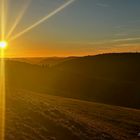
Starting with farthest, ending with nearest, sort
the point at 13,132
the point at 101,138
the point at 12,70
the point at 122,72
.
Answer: the point at 122,72 → the point at 12,70 → the point at 101,138 → the point at 13,132

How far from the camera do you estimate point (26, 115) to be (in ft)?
71.2

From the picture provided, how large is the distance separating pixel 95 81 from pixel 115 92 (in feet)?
35.9

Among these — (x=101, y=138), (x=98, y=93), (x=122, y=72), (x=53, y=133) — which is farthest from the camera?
(x=122, y=72)

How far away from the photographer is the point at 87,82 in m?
88.8

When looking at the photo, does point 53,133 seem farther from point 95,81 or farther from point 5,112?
point 95,81

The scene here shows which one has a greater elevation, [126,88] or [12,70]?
[12,70]

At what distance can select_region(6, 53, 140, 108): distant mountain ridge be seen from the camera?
2820 inches

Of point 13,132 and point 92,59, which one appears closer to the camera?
point 13,132

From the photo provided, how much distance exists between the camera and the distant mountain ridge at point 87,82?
71625 mm

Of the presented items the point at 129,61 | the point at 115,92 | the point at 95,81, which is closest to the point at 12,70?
the point at 95,81

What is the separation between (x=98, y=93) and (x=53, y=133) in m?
61.9

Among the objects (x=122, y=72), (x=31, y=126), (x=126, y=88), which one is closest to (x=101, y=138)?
(x=31, y=126)

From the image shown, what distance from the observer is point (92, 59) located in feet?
438

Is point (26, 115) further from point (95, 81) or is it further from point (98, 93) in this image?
point (95, 81)
